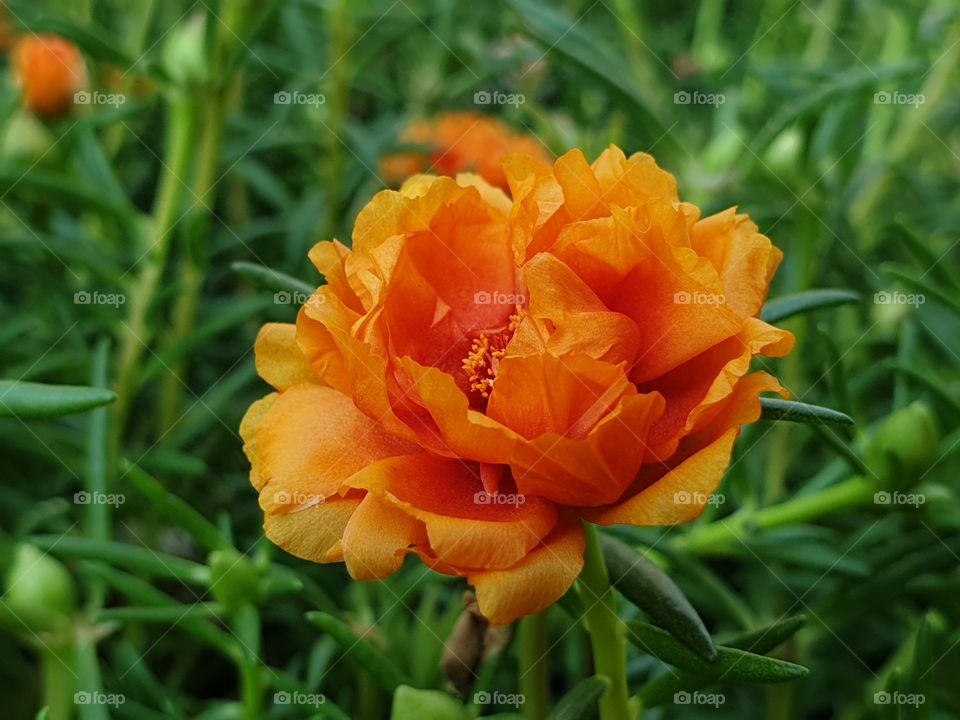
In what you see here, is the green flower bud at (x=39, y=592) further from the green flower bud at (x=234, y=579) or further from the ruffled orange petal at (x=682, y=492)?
the ruffled orange petal at (x=682, y=492)

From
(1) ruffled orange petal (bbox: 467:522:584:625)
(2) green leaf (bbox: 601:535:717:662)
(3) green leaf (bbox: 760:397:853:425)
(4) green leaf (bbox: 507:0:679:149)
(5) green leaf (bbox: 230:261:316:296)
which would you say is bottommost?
(2) green leaf (bbox: 601:535:717:662)

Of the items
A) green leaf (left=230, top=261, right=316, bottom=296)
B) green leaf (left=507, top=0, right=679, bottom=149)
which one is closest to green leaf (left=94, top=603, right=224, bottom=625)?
green leaf (left=230, top=261, right=316, bottom=296)

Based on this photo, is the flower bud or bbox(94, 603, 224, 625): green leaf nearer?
bbox(94, 603, 224, 625): green leaf

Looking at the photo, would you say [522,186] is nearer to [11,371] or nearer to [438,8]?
[11,371]

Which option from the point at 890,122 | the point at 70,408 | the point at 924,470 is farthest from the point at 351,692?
the point at 890,122

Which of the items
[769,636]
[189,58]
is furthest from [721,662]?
[189,58]

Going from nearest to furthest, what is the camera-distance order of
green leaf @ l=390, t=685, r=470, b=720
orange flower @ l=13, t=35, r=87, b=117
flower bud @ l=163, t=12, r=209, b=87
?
green leaf @ l=390, t=685, r=470, b=720 → flower bud @ l=163, t=12, r=209, b=87 → orange flower @ l=13, t=35, r=87, b=117

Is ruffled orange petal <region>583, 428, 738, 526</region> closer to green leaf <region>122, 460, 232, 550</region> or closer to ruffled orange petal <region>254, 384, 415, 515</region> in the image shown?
ruffled orange petal <region>254, 384, 415, 515</region>
